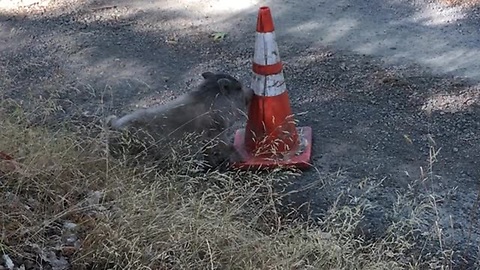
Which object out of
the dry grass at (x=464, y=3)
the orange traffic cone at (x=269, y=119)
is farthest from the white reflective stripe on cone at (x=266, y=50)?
the dry grass at (x=464, y=3)

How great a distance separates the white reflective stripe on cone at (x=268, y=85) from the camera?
4828 millimetres

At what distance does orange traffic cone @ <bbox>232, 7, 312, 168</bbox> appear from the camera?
15.7 ft

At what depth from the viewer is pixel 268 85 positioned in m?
4.83

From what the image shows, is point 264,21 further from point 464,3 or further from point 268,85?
point 464,3

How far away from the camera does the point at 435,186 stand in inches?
178

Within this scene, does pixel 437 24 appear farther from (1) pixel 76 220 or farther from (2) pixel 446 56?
(1) pixel 76 220

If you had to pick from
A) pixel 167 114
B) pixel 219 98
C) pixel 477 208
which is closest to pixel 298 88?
pixel 219 98

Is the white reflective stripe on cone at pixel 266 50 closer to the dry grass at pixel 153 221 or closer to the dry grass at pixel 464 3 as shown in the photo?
the dry grass at pixel 153 221

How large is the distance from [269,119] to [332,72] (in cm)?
132

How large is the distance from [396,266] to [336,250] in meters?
0.30

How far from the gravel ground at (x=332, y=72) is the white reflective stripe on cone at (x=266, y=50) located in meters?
0.67

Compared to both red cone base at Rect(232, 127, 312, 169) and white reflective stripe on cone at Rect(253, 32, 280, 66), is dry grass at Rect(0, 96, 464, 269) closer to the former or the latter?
red cone base at Rect(232, 127, 312, 169)

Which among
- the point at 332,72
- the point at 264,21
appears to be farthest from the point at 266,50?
the point at 332,72

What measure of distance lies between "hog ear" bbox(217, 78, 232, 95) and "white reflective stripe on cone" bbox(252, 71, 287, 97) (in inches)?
8.2
